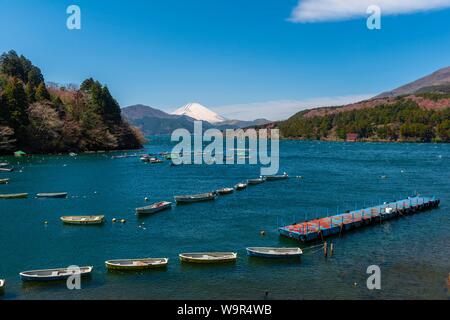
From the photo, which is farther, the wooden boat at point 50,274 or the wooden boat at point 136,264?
the wooden boat at point 136,264

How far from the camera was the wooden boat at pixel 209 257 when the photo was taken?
45.9 m

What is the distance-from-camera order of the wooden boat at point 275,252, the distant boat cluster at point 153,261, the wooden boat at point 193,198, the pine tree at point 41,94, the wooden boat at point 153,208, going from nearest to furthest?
1. the distant boat cluster at point 153,261
2. the wooden boat at point 275,252
3. the wooden boat at point 153,208
4. the wooden boat at point 193,198
5. the pine tree at point 41,94

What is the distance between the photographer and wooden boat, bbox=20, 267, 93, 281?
4022 centimetres

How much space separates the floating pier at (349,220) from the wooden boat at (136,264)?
2033 centimetres

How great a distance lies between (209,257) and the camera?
4631 centimetres

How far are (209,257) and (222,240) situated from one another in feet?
31.4

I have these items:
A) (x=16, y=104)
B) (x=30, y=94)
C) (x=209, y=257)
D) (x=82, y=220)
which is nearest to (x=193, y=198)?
(x=82, y=220)

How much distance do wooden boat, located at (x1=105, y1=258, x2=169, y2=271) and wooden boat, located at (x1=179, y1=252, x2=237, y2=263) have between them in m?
2.57

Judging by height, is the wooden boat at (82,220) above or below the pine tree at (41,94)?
below

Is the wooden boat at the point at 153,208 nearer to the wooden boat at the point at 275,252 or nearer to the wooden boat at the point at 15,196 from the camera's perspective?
the wooden boat at the point at 275,252

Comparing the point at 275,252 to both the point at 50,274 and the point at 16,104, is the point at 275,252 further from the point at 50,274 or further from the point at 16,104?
the point at 16,104

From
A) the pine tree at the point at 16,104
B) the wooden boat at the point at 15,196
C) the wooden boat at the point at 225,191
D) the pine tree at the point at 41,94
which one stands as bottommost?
the wooden boat at the point at 225,191

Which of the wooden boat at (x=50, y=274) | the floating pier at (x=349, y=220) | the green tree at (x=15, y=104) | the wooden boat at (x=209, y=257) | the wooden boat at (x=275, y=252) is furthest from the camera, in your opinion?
the green tree at (x=15, y=104)

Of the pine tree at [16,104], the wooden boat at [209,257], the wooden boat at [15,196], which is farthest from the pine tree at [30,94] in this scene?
the wooden boat at [209,257]
